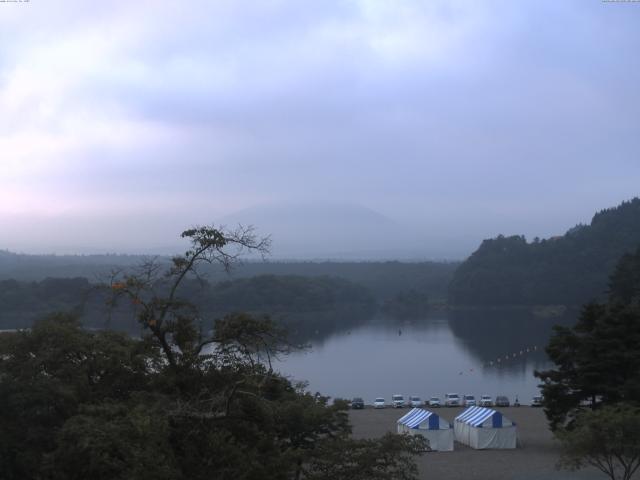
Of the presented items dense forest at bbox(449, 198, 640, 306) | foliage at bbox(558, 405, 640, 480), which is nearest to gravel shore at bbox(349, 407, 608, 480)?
foliage at bbox(558, 405, 640, 480)

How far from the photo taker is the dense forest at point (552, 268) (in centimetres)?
4334

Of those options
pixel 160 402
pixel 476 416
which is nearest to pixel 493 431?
pixel 476 416

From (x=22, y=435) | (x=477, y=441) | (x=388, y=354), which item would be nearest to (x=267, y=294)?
(x=388, y=354)

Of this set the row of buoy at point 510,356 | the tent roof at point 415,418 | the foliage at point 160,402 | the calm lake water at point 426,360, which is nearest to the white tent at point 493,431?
the tent roof at point 415,418

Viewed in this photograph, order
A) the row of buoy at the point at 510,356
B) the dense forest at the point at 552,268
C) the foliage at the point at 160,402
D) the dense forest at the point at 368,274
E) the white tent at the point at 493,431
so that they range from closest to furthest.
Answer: the foliage at the point at 160,402 → the white tent at the point at 493,431 → the row of buoy at the point at 510,356 → the dense forest at the point at 552,268 → the dense forest at the point at 368,274

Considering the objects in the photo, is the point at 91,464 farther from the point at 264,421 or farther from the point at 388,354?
the point at 388,354

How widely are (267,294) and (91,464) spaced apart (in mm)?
35263

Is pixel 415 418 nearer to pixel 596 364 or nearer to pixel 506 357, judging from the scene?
pixel 596 364

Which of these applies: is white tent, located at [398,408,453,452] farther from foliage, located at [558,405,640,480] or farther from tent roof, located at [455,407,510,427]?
foliage, located at [558,405,640,480]

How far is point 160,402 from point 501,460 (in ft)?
20.5

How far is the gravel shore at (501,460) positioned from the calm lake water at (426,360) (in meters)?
1.82

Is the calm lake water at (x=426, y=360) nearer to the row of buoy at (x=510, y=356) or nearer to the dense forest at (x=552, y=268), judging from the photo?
the row of buoy at (x=510, y=356)

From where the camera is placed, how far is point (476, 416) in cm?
1015

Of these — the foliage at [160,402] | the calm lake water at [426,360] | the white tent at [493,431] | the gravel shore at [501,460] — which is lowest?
the calm lake water at [426,360]
